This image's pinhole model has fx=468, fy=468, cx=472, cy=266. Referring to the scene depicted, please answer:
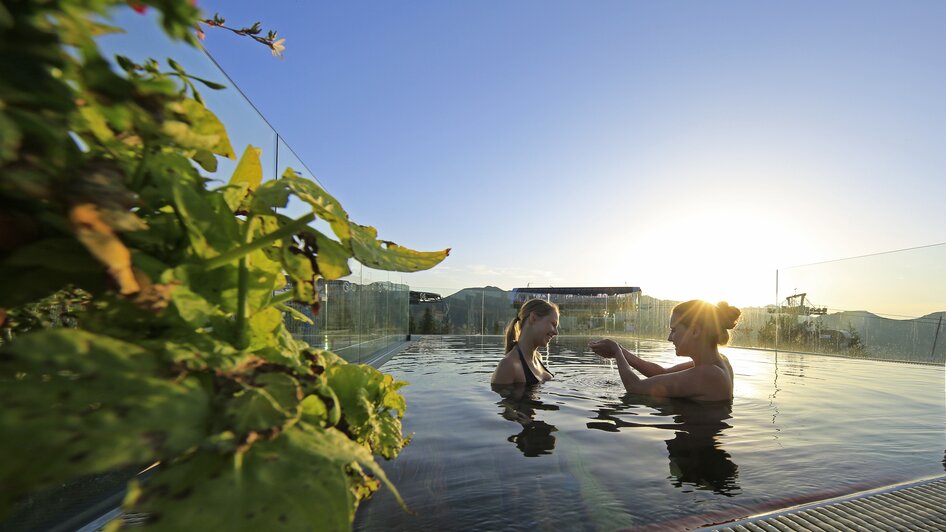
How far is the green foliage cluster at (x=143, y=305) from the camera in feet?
0.98

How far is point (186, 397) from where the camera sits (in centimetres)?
34

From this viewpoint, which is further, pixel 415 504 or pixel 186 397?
pixel 415 504

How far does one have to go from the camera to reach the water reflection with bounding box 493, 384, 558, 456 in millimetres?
3383

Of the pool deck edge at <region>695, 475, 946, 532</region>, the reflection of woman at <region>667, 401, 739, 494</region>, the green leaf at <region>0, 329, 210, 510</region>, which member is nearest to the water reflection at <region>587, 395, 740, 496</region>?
the reflection of woman at <region>667, 401, 739, 494</region>

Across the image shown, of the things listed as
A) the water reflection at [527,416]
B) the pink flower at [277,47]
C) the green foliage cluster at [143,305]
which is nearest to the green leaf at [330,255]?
the green foliage cluster at [143,305]

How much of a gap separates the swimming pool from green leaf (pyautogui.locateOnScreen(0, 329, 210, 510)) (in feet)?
1.18

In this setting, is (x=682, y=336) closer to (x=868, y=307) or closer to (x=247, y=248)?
(x=247, y=248)

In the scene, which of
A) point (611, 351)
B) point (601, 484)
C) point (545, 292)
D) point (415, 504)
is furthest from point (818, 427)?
point (545, 292)

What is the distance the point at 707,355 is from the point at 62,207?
5613 mm

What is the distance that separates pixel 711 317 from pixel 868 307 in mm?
10765

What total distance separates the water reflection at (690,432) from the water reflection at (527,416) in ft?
1.67

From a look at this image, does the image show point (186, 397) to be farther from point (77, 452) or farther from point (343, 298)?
point (343, 298)

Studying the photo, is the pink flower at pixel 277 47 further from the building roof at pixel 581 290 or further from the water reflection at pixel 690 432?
the building roof at pixel 581 290

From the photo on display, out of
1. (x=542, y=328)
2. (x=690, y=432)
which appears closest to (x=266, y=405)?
(x=690, y=432)
